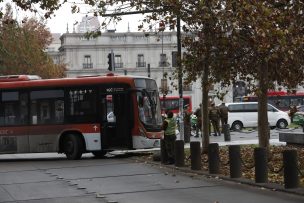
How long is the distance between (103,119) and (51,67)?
35734 millimetres

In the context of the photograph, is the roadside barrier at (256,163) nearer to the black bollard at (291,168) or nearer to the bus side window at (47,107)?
the black bollard at (291,168)

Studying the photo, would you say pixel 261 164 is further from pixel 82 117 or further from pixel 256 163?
pixel 82 117

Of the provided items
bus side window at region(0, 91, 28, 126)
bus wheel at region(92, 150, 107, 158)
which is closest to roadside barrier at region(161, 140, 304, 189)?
bus wheel at region(92, 150, 107, 158)

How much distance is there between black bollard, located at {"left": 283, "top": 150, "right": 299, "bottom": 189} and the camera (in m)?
11.3

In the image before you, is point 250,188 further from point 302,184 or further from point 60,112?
point 60,112

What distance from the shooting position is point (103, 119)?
2073 cm

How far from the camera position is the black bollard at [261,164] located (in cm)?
1235

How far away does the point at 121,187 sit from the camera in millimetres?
12805

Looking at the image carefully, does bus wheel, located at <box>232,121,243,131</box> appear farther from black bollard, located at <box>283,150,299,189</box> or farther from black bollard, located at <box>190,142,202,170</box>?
black bollard, located at <box>283,150,299,189</box>

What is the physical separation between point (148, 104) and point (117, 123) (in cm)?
133

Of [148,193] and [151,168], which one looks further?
[151,168]

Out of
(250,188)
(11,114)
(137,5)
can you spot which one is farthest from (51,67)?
(250,188)

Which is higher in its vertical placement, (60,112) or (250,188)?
(60,112)

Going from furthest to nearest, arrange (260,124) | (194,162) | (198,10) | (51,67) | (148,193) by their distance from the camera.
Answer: (51,67), (260,124), (194,162), (198,10), (148,193)
